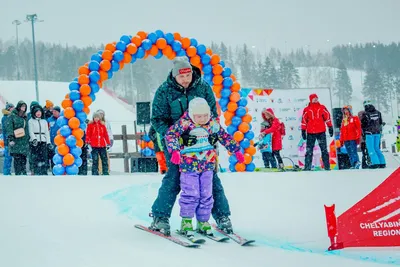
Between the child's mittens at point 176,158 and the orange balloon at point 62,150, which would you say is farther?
the orange balloon at point 62,150

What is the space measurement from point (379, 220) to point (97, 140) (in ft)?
24.2

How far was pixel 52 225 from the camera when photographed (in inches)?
171

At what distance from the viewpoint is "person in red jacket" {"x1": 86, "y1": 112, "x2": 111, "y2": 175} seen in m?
10.4

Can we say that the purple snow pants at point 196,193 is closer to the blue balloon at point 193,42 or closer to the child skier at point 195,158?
the child skier at point 195,158

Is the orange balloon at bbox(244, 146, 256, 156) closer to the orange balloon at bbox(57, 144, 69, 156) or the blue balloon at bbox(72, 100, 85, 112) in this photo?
the blue balloon at bbox(72, 100, 85, 112)

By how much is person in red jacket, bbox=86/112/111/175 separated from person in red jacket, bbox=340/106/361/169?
5.39 meters

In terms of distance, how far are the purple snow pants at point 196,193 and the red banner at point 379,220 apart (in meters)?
1.09

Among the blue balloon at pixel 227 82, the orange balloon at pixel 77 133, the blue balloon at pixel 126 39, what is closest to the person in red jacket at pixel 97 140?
the orange balloon at pixel 77 133

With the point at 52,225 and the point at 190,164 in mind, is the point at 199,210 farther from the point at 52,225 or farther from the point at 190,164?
the point at 52,225

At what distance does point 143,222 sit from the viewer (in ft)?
15.7

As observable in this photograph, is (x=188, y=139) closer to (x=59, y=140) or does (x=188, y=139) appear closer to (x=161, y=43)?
(x=59, y=140)

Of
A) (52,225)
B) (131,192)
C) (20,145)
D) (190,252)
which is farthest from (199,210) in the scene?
(20,145)

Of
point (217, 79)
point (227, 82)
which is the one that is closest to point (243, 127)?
point (227, 82)

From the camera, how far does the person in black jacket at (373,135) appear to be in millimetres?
10312
